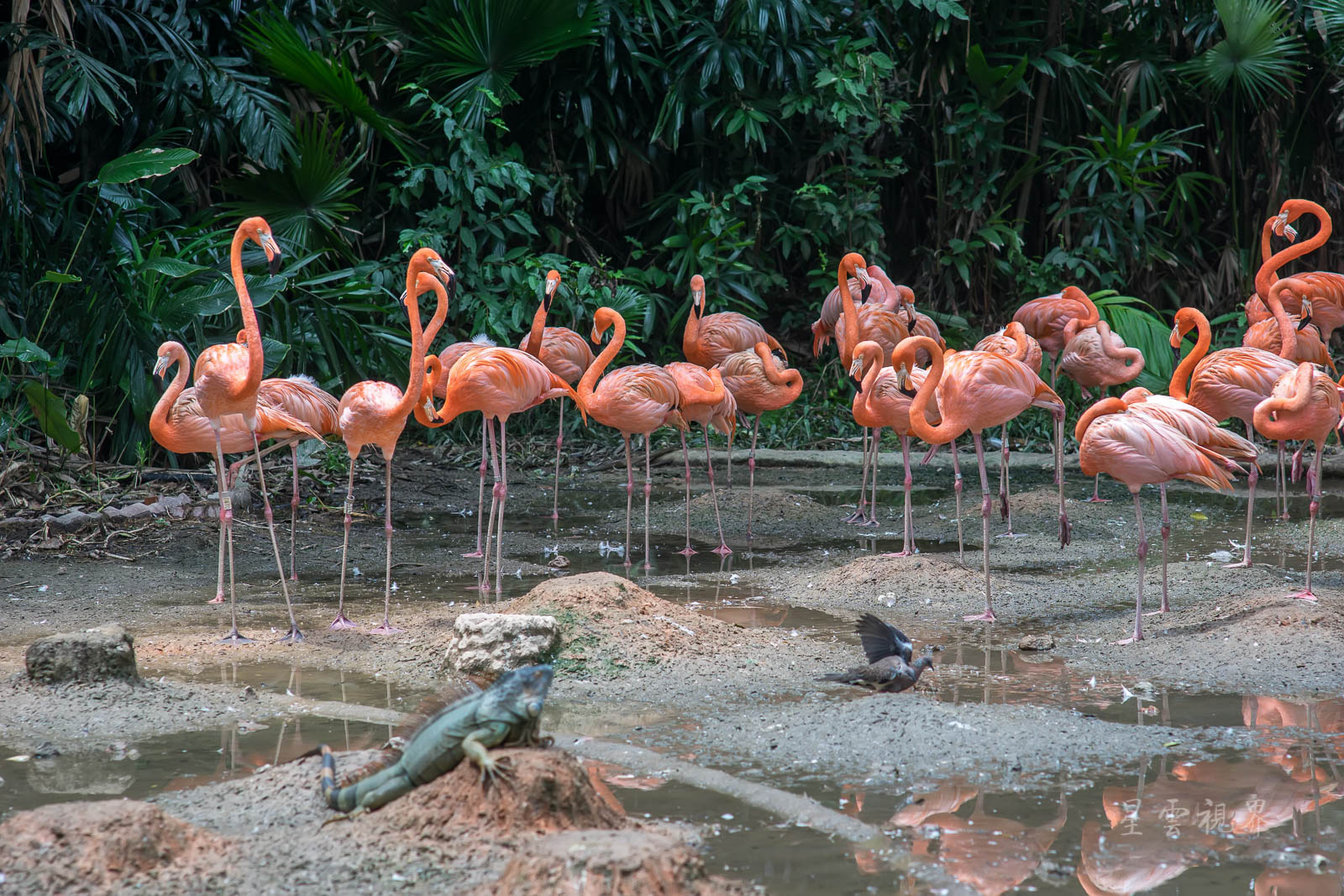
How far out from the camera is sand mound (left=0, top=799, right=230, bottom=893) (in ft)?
8.34

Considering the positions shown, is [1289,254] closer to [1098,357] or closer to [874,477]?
[1098,357]

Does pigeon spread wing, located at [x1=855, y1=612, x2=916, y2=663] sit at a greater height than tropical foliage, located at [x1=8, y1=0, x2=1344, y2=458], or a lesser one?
lesser

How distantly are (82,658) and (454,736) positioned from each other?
72.3 inches

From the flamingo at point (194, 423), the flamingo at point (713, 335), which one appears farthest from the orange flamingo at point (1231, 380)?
the flamingo at point (194, 423)

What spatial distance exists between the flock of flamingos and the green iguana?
208cm

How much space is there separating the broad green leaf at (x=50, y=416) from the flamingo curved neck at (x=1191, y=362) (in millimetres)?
6218

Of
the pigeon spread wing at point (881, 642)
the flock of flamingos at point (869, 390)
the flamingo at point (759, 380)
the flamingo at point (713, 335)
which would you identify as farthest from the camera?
the flamingo at point (713, 335)

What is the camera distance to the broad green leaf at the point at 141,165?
706cm

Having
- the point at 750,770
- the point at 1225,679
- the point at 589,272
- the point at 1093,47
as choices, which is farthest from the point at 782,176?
the point at 750,770

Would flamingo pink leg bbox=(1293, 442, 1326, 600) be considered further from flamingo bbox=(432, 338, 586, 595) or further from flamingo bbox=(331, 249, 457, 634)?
flamingo bbox=(331, 249, 457, 634)

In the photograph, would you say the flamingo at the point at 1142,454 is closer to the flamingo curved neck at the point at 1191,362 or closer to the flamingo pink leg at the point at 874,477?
the flamingo curved neck at the point at 1191,362

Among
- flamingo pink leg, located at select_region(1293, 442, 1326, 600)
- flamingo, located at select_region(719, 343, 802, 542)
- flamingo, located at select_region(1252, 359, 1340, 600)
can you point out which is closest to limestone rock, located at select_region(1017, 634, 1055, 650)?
flamingo pink leg, located at select_region(1293, 442, 1326, 600)

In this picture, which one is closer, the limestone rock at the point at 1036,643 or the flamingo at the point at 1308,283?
the limestone rock at the point at 1036,643

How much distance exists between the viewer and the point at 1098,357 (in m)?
8.35
